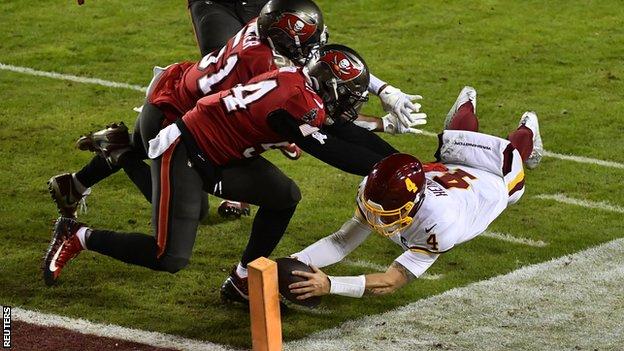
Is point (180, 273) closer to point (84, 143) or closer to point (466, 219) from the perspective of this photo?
point (84, 143)

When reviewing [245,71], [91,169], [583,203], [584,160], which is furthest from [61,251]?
[584,160]

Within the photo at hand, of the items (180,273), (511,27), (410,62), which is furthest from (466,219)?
(511,27)

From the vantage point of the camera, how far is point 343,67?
18.6 ft

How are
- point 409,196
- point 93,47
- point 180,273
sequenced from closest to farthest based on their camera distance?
point 409,196 < point 180,273 < point 93,47

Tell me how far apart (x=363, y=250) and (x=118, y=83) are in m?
3.45

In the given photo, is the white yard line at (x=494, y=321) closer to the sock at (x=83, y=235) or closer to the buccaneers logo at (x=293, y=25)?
the sock at (x=83, y=235)

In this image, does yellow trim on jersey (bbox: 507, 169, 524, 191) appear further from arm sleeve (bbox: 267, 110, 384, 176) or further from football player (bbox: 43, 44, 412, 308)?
football player (bbox: 43, 44, 412, 308)

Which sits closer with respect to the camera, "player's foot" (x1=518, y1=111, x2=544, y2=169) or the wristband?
the wristband

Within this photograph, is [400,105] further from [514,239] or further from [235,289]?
[235,289]

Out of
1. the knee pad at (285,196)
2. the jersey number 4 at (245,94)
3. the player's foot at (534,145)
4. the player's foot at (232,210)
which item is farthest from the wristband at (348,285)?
the player's foot at (534,145)

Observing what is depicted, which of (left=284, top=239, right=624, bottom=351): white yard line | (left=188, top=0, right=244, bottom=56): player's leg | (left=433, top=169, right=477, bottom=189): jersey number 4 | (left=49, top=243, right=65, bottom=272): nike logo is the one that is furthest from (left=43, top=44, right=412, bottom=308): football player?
(left=188, top=0, right=244, bottom=56): player's leg

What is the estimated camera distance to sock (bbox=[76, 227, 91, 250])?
6055mm

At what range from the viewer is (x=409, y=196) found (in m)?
5.46

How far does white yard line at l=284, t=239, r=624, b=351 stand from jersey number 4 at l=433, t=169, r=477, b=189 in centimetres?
52
